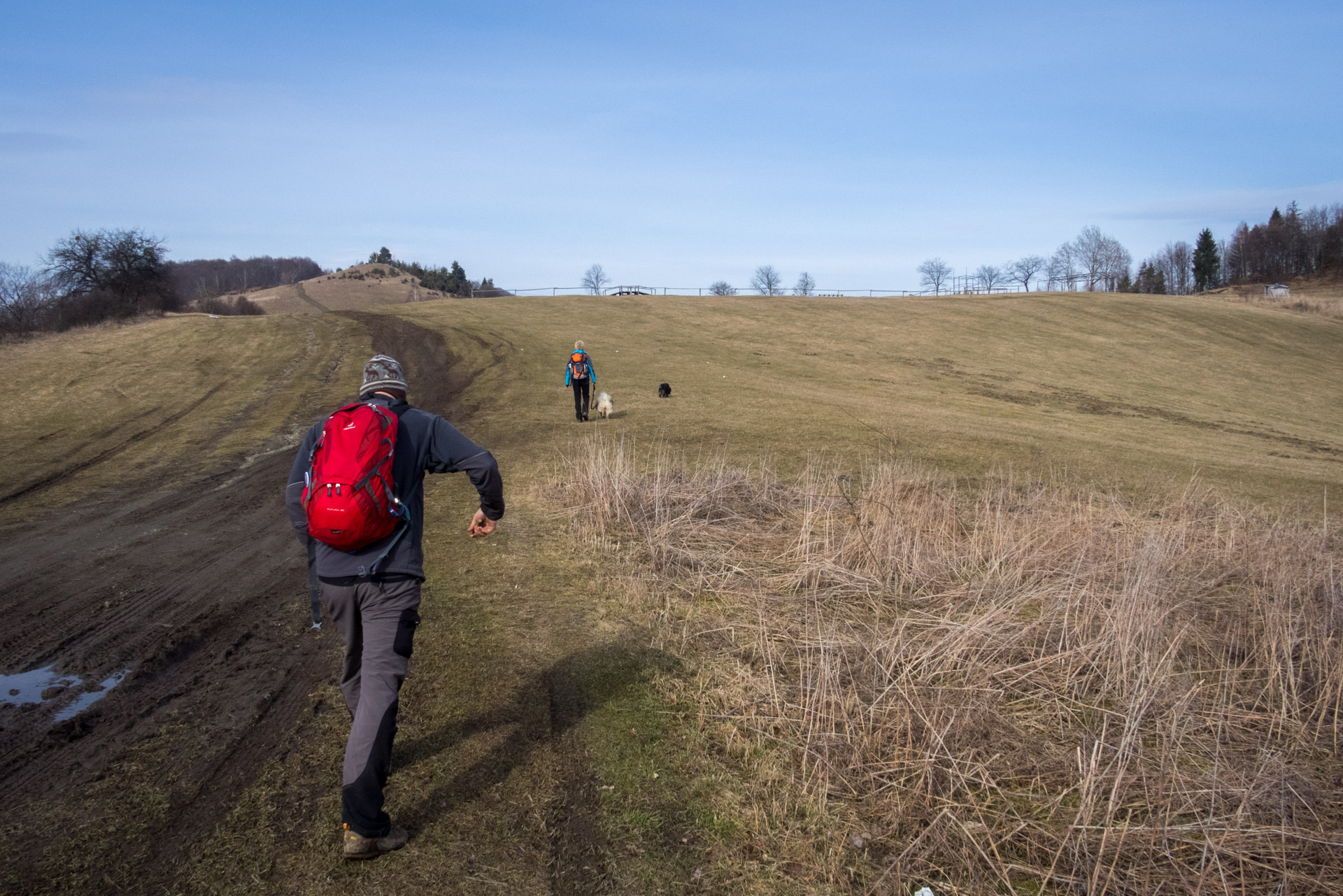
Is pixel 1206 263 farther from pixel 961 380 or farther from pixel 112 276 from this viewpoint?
pixel 112 276

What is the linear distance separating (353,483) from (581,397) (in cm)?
1406

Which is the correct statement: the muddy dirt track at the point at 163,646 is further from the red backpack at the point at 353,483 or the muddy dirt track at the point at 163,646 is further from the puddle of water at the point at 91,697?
the red backpack at the point at 353,483

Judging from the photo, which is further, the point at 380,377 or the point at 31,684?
the point at 31,684

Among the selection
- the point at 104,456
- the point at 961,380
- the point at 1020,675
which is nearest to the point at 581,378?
the point at 104,456

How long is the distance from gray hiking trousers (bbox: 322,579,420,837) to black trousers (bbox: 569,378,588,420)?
13.5m

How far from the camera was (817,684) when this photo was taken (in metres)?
4.71

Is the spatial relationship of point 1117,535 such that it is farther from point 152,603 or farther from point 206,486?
point 206,486

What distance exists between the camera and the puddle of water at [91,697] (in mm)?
4656

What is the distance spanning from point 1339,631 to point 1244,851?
4.42 meters

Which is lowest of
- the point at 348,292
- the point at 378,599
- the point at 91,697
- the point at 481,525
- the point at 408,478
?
A: the point at 91,697

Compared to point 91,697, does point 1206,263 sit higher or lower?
higher

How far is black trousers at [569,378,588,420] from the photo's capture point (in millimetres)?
16938

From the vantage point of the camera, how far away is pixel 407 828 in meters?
3.62

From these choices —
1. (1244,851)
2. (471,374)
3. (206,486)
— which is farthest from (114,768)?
(471,374)
